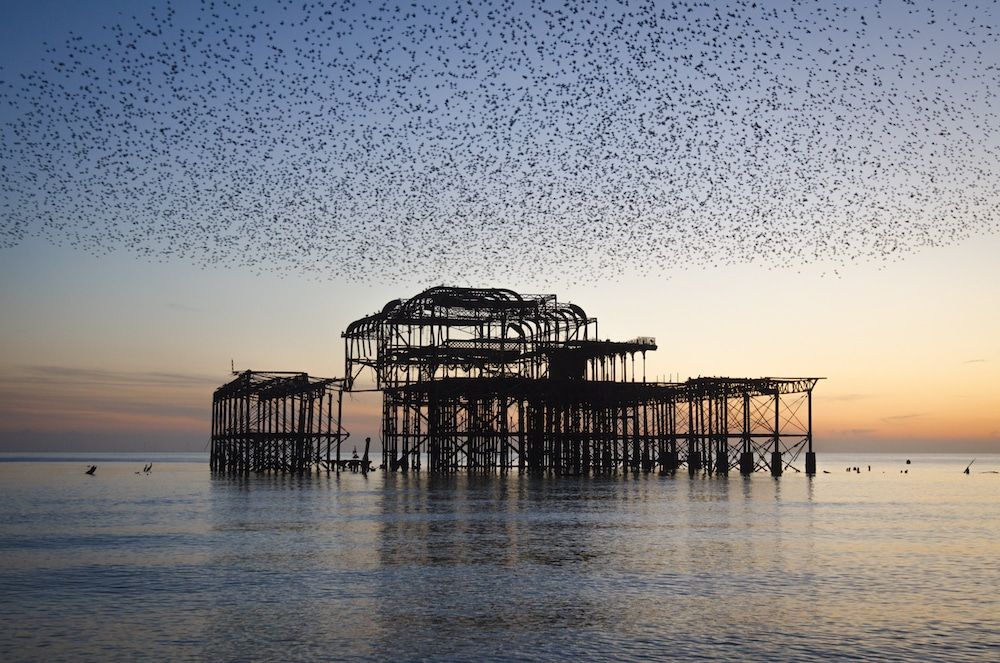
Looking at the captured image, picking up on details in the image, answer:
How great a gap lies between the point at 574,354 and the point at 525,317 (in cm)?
543

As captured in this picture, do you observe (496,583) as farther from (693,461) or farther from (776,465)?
(693,461)

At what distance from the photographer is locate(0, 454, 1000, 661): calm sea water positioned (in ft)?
60.7

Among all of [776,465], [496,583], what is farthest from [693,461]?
[496,583]

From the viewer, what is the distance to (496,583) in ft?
83.1

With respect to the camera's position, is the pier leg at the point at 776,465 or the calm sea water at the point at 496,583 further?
the pier leg at the point at 776,465

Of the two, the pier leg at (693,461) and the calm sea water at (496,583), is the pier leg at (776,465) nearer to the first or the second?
the pier leg at (693,461)

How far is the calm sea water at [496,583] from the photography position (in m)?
18.5

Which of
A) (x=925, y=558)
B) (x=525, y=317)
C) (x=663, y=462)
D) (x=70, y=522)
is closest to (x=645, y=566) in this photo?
(x=925, y=558)

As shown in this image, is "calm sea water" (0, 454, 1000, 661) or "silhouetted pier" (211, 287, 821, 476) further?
"silhouetted pier" (211, 287, 821, 476)

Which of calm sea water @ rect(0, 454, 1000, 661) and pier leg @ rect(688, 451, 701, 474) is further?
pier leg @ rect(688, 451, 701, 474)

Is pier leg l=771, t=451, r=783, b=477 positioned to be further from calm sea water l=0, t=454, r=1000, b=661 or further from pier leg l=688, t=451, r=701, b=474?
calm sea water l=0, t=454, r=1000, b=661

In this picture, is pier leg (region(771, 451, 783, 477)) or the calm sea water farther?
pier leg (region(771, 451, 783, 477))

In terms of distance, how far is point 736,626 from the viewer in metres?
20.1

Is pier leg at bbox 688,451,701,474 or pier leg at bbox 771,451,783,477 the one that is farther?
pier leg at bbox 688,451,701,474
